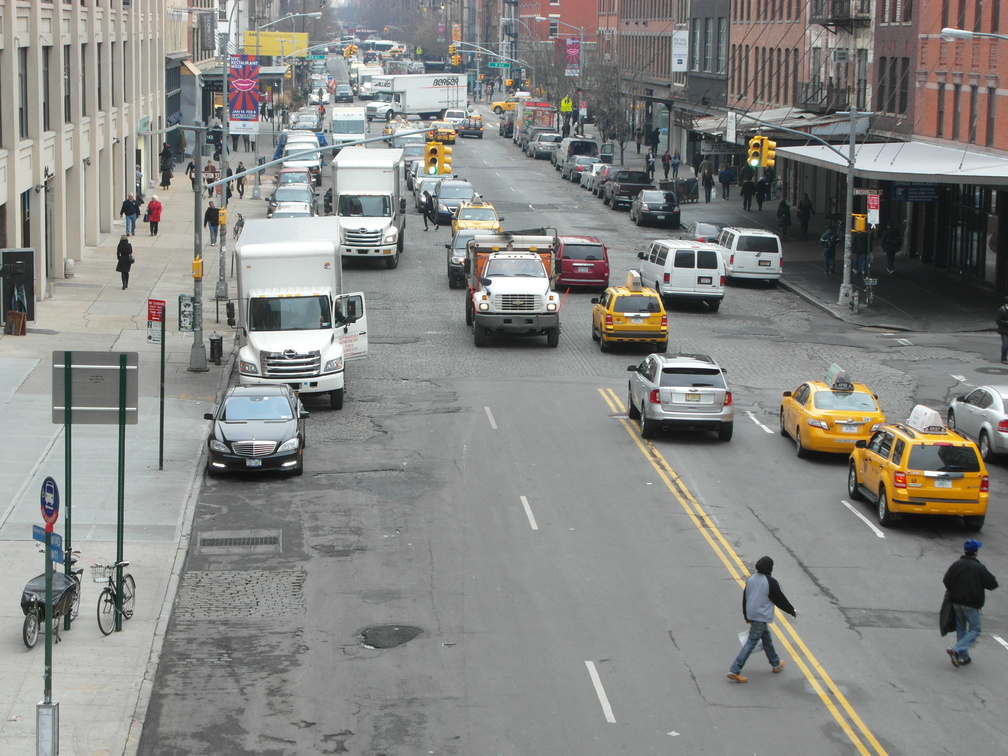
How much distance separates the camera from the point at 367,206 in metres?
48.8

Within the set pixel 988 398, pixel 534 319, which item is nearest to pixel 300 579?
pixel 988 398

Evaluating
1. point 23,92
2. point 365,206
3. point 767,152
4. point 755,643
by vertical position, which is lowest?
point 755,643

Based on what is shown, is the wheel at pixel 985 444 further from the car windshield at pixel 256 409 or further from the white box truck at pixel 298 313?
the car windshield at pixel 256 409

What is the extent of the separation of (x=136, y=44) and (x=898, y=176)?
3753 centimetres

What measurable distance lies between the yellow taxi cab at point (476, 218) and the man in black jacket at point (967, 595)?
106 ft

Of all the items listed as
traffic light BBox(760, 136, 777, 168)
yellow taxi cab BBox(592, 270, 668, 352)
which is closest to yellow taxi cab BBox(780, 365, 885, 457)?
yellow taxi cab BBox(592, 270, 668, 352)

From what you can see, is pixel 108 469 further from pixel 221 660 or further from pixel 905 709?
pixel 905 709

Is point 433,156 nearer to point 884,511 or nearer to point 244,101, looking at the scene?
point 884,511

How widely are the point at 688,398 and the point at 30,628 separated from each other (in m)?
14.3

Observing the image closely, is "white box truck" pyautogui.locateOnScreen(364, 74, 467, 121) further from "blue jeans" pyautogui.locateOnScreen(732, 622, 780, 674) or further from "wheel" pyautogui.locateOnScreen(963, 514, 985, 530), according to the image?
"blue jeans" pyautogui.locateOnScreen(732, 622, 780, 674)

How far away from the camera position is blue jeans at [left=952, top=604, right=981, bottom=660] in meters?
16.3

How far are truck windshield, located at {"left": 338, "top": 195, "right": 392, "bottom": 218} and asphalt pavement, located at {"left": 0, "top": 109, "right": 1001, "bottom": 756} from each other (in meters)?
5.36

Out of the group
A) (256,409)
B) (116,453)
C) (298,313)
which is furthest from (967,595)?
(298,313)

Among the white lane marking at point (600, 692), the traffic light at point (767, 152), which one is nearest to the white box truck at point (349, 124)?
the traffic light at point (767, 152)
